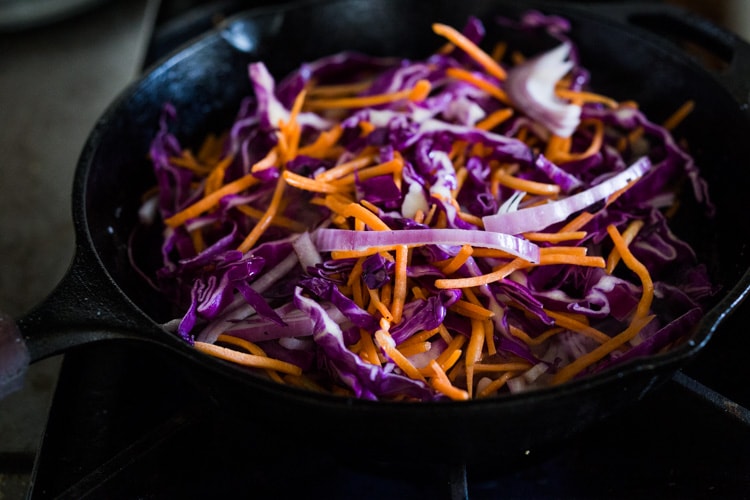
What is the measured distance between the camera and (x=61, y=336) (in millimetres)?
861

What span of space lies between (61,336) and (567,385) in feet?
1.96

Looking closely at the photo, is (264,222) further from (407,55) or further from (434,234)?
(407,55)

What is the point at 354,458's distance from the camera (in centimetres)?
102

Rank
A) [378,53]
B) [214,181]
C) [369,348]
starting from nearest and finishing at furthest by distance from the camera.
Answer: [369,348]
[214,181]
[378,53]

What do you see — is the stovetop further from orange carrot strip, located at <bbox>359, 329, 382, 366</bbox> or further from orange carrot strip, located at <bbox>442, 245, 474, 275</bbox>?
orange carrot strip, located at <bbox>442, 245, 474, 275</bbox>

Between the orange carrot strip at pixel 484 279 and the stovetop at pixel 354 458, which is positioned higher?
the orange carrot strip at pixel 484 279

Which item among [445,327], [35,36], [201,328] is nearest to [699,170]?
[445,327]

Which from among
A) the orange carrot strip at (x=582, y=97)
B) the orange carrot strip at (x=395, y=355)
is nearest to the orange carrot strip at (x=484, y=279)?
the orange carrot strip at (x=395, y=355)

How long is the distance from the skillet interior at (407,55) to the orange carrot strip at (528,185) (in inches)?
11.9

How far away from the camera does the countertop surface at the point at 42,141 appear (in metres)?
1.32

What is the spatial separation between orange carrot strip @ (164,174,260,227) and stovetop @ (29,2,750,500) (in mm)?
241

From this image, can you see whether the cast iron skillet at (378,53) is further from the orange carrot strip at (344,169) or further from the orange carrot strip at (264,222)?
the orange carrot strip at (344,169)

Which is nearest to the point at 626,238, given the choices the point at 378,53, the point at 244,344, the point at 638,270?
the point at 638,270

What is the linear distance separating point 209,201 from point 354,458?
485mm
